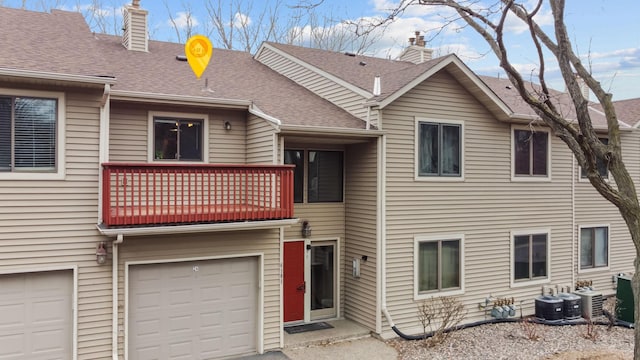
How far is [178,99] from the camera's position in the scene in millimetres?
9125

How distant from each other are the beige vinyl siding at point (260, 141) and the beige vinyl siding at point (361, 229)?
242cm

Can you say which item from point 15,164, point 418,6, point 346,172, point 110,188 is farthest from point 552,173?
point 15,164

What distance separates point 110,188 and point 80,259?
1.30 meters

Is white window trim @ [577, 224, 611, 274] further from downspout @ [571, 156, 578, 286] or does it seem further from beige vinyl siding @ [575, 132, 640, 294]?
downspout @ [571, 156, 578, 286]

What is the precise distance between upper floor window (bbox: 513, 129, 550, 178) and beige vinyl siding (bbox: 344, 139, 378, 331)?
13.8 ft

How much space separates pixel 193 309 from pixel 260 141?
3466 millimetres

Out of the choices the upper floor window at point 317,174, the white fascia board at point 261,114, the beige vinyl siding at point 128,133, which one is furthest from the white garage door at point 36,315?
the upper floor window at point 317,174

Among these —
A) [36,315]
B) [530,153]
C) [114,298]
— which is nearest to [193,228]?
[114,298]

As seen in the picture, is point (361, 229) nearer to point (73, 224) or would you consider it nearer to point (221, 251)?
point (221, 251)

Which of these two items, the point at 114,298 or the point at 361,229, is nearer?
the point at 114,298

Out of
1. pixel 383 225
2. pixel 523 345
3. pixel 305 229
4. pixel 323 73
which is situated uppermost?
pixel 323 73

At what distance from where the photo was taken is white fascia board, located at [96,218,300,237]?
750cm

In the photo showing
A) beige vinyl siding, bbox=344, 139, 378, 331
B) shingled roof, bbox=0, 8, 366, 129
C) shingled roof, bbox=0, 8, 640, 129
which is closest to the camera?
shingled roof, bbox=0, 8, 366, 129

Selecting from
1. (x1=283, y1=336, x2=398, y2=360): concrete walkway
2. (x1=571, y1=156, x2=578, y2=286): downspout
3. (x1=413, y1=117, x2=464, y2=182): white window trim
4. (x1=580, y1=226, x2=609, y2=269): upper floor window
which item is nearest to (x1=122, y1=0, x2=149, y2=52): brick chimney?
(x1=413, y1=117, x2=464, y2=182): white window trim
